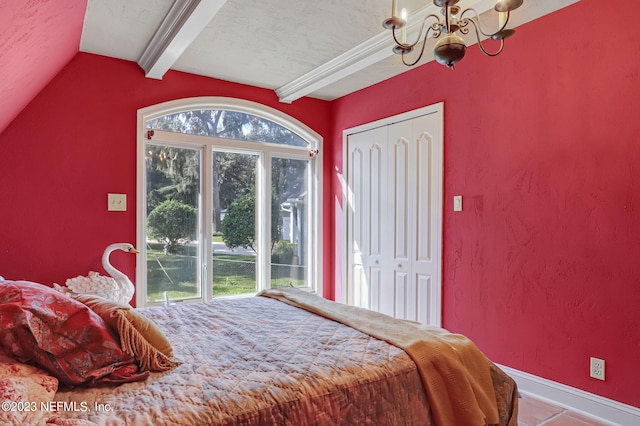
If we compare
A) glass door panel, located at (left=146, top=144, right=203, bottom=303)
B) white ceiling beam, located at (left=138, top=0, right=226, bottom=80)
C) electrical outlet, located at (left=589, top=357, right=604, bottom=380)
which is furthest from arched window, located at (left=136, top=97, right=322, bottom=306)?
electrical outlet, located at (left=589, top=357, right=604, bottom=380)

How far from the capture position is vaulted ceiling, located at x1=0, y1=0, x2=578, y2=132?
211cm

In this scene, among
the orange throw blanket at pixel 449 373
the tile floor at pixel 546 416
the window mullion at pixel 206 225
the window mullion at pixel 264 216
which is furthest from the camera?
the window mullion at pixel 264 216

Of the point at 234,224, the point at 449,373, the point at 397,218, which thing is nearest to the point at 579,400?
the point at 449,373

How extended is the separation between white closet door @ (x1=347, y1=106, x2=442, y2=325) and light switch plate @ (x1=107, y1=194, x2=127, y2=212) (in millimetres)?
2132

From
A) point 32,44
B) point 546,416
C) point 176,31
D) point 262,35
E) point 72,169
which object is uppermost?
point 262,35

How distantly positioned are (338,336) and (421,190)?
6.23 ft

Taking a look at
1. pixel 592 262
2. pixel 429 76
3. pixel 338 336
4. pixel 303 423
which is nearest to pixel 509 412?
pixel 338 336

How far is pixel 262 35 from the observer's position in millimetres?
2801

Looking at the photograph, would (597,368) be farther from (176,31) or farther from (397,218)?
(176,31)

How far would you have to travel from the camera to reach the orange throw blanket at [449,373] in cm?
146

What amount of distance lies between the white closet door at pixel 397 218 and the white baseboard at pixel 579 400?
2.54ft

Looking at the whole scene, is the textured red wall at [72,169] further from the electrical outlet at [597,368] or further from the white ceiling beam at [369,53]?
the electrical outlet at [597,368]

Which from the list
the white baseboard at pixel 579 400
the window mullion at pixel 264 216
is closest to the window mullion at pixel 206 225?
the window mullion at pixel 264 216

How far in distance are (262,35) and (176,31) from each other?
60 centimetres
